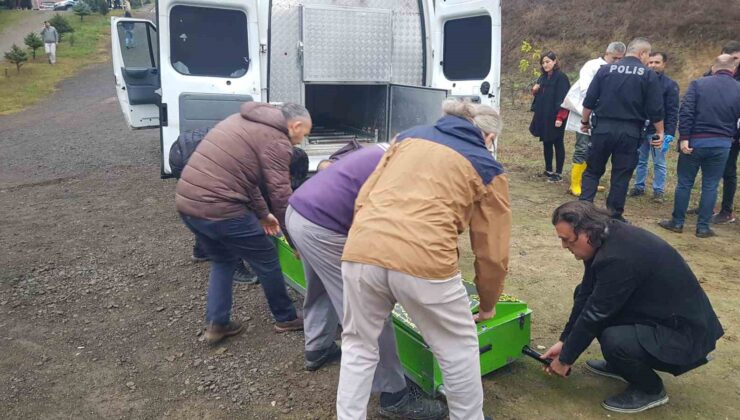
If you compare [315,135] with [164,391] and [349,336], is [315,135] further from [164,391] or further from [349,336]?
[349,336]

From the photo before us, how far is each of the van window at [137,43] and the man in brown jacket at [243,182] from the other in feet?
12.1

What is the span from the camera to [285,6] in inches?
209

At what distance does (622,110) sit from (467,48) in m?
1.61

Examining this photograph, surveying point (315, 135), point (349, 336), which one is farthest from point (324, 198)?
point (315, 135)

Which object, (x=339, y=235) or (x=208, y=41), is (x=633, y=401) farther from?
(x=208, y=41)

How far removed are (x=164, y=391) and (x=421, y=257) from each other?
71.9 inches

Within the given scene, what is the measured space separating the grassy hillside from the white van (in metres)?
10.6

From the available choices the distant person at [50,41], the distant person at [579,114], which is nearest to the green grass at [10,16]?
the distant person at [50,41]

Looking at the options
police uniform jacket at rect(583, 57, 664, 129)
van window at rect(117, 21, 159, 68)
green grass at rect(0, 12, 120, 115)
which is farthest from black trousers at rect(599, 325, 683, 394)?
green grass at rect(0, 12, 120, 115)

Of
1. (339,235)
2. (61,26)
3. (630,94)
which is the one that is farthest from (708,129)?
(61,26)

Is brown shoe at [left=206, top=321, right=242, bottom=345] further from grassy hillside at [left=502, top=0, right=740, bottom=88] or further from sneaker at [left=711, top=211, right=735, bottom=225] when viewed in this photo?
grassy hillside at [left=502, top=0, right=740, bottom=88]

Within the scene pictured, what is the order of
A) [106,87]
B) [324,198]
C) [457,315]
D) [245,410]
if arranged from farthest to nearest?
1. [106,87]
2. [245,410]
3. [324,198]
4. [457,315]

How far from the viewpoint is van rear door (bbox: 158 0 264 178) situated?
4.84m

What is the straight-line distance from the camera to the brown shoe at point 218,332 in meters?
3.50
